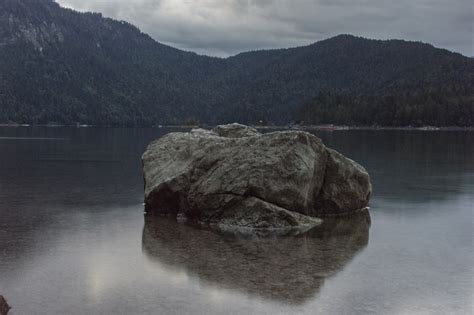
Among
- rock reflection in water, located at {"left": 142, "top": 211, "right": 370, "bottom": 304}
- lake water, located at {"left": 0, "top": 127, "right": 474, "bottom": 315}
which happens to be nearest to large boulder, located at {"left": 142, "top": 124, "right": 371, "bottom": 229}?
lake water, located at {"left": 0, "top": 127, "right": 474, "bottom": 315}

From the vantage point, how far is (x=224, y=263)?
17922 millimetres

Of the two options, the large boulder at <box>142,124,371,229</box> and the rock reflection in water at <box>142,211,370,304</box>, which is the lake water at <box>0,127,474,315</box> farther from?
the large boulder at <box>142,124,371,229</box>

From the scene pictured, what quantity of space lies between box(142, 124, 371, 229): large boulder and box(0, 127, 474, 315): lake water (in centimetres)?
152

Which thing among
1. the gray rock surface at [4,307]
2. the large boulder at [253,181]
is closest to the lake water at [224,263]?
the gray rock surface at [4,307]

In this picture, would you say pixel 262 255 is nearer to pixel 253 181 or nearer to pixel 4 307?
pixel 253 181

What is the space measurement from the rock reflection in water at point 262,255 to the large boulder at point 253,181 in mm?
1641

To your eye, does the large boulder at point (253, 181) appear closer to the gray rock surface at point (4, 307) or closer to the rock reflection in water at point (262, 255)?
the rock reflection in water at point (262, 255)

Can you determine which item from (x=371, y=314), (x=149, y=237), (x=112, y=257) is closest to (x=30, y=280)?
(x=112, y=257)

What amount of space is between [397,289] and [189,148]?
51.1ft

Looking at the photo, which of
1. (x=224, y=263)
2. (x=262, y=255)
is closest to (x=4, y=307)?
(x=224, y=263)

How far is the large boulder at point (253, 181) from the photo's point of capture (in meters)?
24.4

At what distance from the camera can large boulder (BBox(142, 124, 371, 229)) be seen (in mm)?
24438

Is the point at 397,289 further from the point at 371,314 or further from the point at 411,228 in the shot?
the point at 411,228

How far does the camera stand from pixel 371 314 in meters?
13.5
